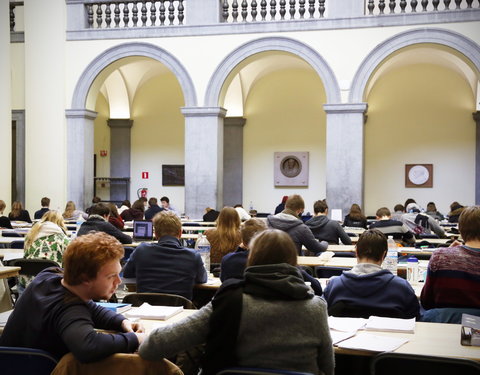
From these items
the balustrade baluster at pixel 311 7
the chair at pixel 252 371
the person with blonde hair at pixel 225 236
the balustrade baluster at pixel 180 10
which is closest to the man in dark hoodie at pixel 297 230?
the person with blonde hair at pixel 225 236

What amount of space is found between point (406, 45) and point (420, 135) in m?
3.98

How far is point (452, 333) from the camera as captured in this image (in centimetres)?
370

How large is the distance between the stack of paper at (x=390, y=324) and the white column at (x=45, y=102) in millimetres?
13839

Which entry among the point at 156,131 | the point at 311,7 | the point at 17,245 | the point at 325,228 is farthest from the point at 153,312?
the point at 156,131

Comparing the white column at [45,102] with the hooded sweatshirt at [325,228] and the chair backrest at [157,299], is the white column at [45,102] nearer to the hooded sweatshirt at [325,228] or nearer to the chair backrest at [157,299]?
the hooded sweatshirt at [325,228]

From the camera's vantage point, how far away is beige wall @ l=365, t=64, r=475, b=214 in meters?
17.6

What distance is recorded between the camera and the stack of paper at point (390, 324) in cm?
371

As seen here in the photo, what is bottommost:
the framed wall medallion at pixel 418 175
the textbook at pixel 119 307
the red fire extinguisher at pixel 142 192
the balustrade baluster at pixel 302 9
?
the textbook at pixel 119 307

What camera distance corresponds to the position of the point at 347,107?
15.0 metres

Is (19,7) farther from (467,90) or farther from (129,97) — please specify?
(467,90)

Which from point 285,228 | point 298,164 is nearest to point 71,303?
point 285,228

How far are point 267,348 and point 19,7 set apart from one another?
1697cm

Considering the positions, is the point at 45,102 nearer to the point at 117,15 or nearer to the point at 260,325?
the point at 117,15

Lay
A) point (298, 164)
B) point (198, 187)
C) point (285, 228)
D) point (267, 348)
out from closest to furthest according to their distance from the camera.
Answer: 1. point (267, 348)
2. point (285, 228)
3. point (198, 187)
4. point (298, 164)
